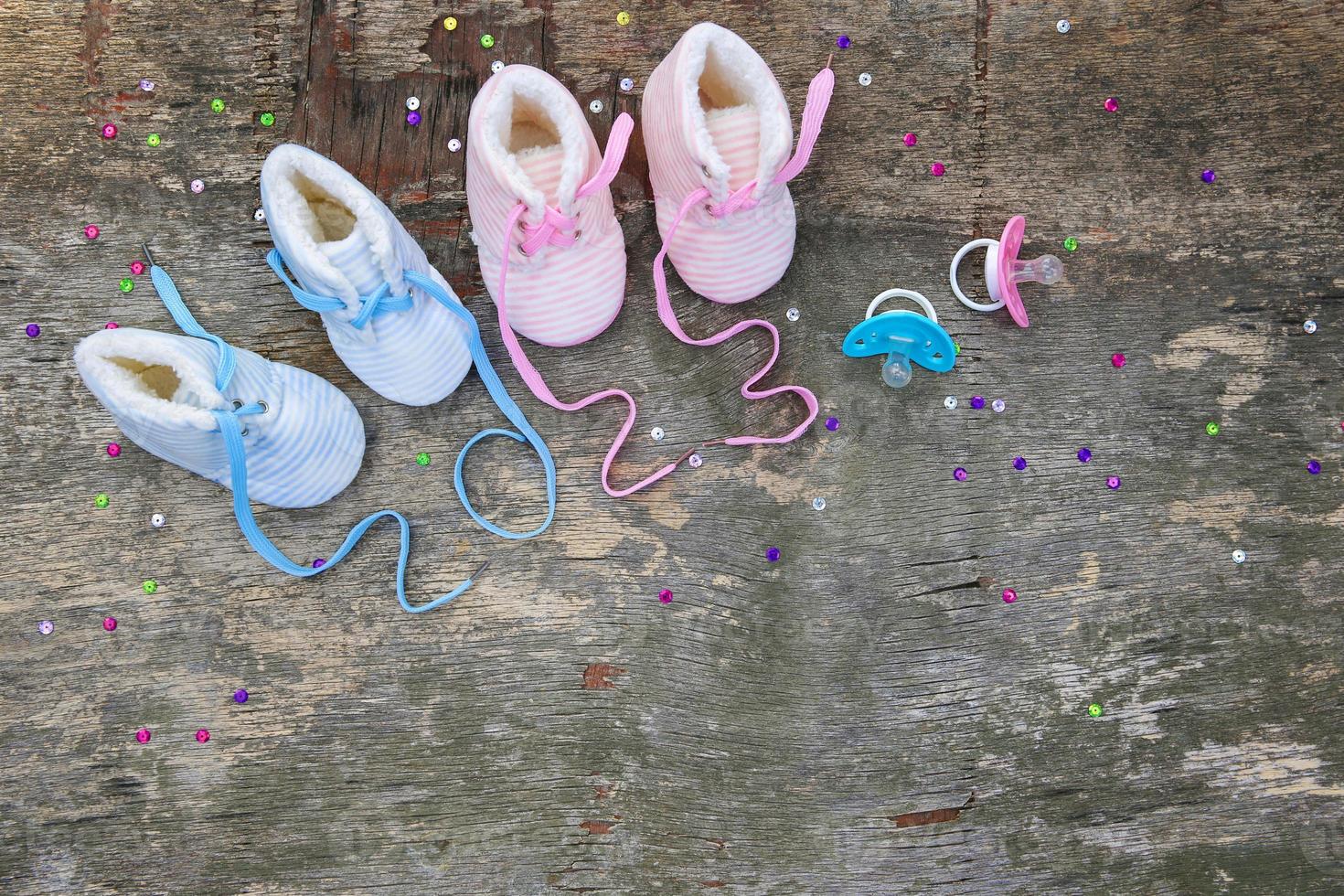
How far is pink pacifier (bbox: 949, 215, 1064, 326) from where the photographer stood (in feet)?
3.84

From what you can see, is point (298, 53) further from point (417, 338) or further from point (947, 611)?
point (947, 611)

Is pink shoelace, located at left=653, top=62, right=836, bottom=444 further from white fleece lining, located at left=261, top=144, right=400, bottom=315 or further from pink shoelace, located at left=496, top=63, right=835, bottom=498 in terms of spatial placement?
white fleece lining, located at left=261, top=144, right=400, bottom=315

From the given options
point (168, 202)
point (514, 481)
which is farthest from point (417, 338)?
point (168, 202)

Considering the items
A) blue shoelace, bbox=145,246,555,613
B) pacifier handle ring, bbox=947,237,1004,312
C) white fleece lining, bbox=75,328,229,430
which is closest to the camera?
white fleece lining, bbox=75,328,229,430

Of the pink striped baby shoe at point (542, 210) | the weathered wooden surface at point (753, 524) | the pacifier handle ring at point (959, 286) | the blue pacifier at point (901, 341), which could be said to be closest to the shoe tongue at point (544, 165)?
the pink striped baby shoe at point (542, 210)

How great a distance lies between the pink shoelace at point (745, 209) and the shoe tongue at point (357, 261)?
0.37 metres

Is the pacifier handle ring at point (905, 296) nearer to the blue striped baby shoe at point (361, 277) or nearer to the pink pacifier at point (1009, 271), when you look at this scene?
the pink pacifier at point (1009, 271)

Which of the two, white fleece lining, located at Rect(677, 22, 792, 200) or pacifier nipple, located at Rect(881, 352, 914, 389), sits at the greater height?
white fleece lining, located at Rect(677, 22, 792, 200)

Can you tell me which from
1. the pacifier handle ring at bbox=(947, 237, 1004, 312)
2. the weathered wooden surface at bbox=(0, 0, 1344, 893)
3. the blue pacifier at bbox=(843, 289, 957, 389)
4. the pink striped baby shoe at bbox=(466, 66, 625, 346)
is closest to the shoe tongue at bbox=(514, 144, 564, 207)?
the pink striped baby shoe at bbox=(466, 66, 625, 346)

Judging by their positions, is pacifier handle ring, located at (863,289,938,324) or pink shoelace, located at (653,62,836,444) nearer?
pink shoelace, located at (653,62,836,444)

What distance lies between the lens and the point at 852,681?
1.20 m

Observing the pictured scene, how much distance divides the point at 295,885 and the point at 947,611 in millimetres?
994

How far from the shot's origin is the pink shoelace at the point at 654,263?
1.07 m

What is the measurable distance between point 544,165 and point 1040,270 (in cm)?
70
